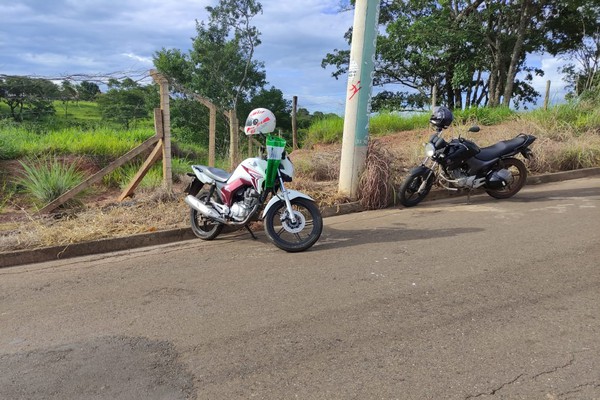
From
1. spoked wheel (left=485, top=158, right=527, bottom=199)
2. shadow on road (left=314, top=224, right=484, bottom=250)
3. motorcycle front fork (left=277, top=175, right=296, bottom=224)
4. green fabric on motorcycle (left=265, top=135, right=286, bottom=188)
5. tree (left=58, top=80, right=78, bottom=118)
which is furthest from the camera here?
spoked wheel (left=485, top=158, right=527, bottom=199)

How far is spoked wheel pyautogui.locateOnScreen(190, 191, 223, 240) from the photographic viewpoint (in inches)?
232

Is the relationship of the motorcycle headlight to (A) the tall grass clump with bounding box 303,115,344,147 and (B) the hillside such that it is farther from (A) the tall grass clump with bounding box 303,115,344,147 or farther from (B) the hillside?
(A) the tall grass clump with bounding box 303,115,344,147

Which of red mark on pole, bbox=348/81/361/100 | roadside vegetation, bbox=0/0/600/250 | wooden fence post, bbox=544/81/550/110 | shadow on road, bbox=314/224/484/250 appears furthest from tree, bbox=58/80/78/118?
wooden fence post, bbox=544/81/550/110

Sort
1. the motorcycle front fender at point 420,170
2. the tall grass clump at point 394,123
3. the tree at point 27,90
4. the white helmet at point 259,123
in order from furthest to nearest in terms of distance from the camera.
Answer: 1. the tall grass clump at point 394,123
2. the motorcycle front fender at point 420,170
3. the tree at point 27,90
4. the white helmet at point 259,123

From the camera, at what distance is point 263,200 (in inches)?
219

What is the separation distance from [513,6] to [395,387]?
82.1ft

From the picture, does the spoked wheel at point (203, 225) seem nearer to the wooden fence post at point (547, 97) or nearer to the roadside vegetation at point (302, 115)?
the roadside vegetation at point (302, 115)

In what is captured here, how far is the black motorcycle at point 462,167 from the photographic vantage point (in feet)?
24.5

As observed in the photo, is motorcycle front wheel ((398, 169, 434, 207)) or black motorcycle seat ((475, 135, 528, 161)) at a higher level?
black motorcycle seat ((475, 135, 528, 161))

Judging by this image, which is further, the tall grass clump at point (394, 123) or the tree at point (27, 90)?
the tall grass clump at point (394, 123)

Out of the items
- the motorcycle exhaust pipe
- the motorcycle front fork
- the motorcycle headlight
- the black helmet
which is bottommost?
the motorcycle exhaust pipe

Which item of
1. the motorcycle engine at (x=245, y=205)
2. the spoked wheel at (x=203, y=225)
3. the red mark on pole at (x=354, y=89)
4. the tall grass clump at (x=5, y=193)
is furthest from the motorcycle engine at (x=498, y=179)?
the tall grass clump at (x=5, y=193)

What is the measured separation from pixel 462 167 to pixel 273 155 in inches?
153

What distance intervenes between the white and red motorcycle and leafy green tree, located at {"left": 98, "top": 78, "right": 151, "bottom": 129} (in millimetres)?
2375
